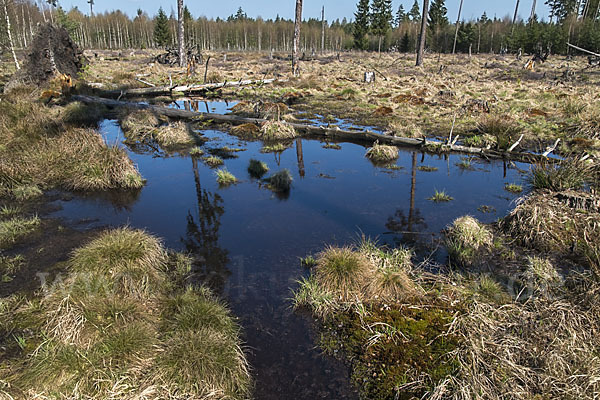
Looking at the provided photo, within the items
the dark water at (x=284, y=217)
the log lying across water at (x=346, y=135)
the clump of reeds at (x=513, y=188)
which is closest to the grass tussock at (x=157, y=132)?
the dark water at (x=284, y=217)

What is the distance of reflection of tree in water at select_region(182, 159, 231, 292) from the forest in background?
2063cm

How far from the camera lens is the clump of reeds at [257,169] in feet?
31.7

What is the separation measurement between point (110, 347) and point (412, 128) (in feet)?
39.1

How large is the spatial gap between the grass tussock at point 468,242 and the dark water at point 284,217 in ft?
0.88

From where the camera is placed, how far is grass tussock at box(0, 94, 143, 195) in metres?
7.96

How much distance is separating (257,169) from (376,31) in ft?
173

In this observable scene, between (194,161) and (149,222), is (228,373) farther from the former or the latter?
(194,161)

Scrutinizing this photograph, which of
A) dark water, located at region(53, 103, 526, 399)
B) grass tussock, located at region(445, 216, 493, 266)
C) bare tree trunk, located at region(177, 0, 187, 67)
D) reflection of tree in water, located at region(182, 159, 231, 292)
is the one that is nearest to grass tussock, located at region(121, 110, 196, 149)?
dark water, located at region(53, 103, 526, 399)

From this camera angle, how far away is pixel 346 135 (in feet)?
43.3

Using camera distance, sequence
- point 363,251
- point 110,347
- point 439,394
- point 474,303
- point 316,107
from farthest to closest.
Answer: point 316,107
point 363,251
point 474,303
point 110,347
point 439,394

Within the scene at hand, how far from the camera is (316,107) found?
62.8 feet

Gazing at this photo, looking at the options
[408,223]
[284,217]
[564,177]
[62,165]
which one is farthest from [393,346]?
[62,165]

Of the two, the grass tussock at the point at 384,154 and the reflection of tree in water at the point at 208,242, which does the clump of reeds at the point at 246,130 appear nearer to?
the grass tussock at the point at 384,154

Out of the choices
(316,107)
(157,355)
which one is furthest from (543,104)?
(157,355)
